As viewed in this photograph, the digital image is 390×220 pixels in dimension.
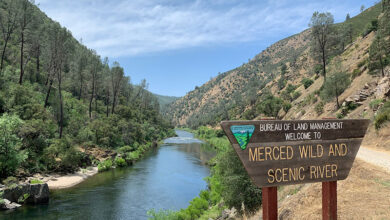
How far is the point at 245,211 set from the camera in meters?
19.1

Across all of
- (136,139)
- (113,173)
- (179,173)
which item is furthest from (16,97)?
(136,139)

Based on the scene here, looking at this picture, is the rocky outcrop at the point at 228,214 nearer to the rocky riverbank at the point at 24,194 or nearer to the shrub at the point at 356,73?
the rocky riverbank at the point at 24,194

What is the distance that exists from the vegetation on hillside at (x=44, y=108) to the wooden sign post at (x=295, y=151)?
112ft

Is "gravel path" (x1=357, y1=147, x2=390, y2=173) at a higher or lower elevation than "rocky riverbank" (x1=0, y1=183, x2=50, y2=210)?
higher

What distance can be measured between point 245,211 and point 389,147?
37.6ft

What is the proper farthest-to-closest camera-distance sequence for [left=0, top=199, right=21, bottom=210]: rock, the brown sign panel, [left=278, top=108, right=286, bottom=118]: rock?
[left=278, top=108, right=286, bottom=118]: rock → [left=0, top=199, right=21, bottom=210]: rock → the brown sign panel

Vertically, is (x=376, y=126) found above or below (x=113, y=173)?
above

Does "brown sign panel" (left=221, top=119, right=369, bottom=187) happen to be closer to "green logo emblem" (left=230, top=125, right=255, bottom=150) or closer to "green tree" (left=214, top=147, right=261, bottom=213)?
"green logo emblem" (left=230, top=125, right=255, bottom=150)

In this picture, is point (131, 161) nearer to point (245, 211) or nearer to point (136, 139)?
point (136, 139)

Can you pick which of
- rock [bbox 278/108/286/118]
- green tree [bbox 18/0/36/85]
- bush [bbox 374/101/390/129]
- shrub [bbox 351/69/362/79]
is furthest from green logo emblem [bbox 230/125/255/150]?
rock [bbox 278/108/286/118]

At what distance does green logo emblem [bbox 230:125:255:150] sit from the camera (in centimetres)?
590

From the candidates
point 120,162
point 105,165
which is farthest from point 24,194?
point 120,162

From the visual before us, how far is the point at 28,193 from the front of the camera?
92.9 ft

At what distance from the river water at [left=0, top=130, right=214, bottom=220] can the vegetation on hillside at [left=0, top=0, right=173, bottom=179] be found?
692cm
